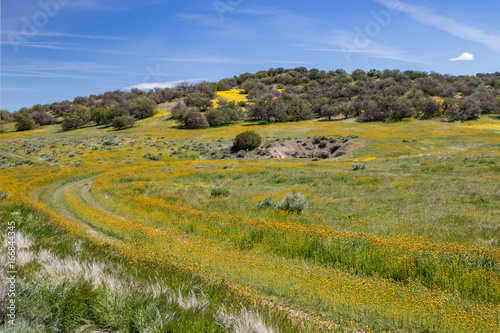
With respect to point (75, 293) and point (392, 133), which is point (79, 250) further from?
point (392, 133)

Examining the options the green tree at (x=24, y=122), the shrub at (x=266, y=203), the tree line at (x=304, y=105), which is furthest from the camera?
the green tree at (x=24, y=122)

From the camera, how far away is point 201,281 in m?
6.37

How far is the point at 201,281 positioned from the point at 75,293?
2.37 meters

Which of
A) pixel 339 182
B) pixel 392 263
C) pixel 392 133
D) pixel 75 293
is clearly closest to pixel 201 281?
pixel 75 293

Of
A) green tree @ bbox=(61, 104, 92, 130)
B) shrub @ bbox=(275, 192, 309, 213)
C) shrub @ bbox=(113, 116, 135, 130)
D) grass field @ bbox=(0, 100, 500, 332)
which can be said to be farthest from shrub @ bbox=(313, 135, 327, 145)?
green tree @ bbox=(61, 104, 92, 130)

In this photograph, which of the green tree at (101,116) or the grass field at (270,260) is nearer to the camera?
the grass field at (270,260)

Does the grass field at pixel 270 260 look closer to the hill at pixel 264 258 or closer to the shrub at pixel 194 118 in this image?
the hill at pixel 264 258

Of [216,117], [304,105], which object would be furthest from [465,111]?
[216,117]

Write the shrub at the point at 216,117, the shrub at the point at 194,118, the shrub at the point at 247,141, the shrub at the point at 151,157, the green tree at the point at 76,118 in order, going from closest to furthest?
the shrub at the point at 151,157
the shrub at the point at 247,141
the shrub at the point at 194,118
the shrub at the point at 216,117
the green tree at the point at 76,118

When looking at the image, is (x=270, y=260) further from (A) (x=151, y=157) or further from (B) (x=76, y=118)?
(B) (x=76, y=118)

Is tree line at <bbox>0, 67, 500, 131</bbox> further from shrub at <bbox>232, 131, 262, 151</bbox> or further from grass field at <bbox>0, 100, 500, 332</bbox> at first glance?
grass field at <bbox>0, 100, 500, 332</bbox>

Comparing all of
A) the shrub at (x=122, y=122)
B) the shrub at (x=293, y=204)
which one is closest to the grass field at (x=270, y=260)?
the shrub at (x=293, y=204)

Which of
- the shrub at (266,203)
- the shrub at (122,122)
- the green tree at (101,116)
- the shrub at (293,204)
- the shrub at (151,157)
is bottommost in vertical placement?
the shrub at (151,157)

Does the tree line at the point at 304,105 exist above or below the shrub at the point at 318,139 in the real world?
above
